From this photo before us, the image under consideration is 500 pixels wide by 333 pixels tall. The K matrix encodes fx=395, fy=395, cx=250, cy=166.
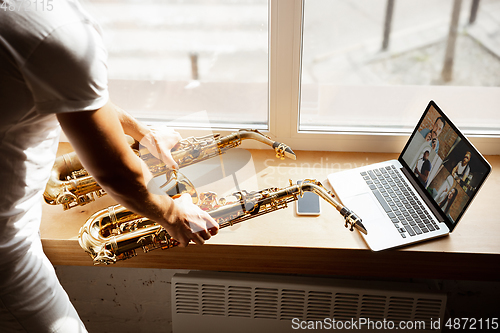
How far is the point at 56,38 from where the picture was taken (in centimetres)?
61

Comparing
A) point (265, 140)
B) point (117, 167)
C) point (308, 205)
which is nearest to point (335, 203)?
point (308, 205)

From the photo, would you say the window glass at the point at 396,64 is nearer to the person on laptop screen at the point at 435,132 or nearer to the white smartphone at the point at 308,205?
the person on laptop screen at the point at 435,132

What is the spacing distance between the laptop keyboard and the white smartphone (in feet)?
0.60

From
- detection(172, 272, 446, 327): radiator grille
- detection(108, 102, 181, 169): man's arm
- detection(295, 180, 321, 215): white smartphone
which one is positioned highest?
detection(108, 102, 181, 169): man's arm

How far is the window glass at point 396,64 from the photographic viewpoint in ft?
4.15

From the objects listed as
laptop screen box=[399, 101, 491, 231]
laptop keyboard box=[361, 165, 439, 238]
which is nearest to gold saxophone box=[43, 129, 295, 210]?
laptop keyboard box=[361, 165, 439, 238]

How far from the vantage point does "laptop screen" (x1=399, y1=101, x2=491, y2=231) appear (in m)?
A: 1.03

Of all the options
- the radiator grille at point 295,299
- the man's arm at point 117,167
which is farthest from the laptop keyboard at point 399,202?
the man's arm at point 117,167

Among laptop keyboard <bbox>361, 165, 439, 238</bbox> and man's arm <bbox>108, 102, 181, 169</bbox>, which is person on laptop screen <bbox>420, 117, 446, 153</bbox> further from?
man's arm <bbox>108, 102, 181, 169</bbox>

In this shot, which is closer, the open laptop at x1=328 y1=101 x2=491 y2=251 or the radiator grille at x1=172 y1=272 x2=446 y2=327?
the open laptop at x1=328 y1=101 x2=491 y2=251

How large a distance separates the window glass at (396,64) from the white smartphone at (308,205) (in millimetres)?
331

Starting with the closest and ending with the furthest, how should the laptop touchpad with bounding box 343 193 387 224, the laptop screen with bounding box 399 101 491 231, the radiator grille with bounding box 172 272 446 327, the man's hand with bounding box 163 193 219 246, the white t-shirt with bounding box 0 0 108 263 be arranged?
the white t-shirt with bounding box 0 0 108 263 < the man's hand with bounding box 163 193 219 246 < the laptop screen with bounding box 399 101 491 231 < the laptop touchpad with bounding box 343 193 387 224 < the radiator grille with bounding box 172 272 446 327

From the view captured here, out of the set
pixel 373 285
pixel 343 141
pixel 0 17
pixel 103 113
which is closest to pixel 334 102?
pixel 343 141

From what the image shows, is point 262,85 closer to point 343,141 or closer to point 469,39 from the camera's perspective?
point 343,141
